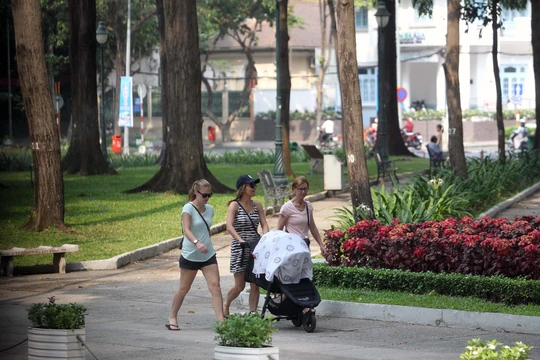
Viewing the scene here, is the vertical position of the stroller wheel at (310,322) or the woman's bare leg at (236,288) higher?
the woman's bare leg at (236,288)

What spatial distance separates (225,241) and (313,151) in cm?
1387

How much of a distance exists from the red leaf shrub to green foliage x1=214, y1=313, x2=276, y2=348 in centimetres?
592

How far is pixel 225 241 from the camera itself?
1973cm

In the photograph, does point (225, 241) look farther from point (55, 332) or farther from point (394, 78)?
point (394, 78)

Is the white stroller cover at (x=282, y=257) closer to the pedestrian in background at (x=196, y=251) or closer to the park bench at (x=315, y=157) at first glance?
the pedestrian in background at (x=196, y=251)

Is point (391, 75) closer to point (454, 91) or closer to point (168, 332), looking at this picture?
point (454, 91)

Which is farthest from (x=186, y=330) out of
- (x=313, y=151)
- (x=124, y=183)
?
(x=313, y=151)

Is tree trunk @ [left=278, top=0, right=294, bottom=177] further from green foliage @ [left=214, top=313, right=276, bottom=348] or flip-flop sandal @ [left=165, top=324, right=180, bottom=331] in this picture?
green foliage @ [left=214, top=313, right=276, bottom=348]

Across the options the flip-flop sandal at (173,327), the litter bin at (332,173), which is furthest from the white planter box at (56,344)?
the litter bin at (332,173)

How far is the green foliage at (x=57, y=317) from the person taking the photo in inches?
331

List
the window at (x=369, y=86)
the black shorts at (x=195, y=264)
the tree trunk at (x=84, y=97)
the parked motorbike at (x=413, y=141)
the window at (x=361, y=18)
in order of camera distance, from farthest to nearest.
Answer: the window at (x=361, y=18) → the window at (x=369, y=86) → the parked motorbike at (x=413, y=141) → the tree trunk at (x=84, y=97) → the black shorts at (x=195, y=264)

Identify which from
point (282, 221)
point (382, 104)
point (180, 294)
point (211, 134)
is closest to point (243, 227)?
point (282, 221)

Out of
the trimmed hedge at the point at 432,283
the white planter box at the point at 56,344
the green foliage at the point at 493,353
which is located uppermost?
the green foliage at the point at 493,353

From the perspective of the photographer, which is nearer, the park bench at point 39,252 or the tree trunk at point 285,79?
the park bench at point 39,252
